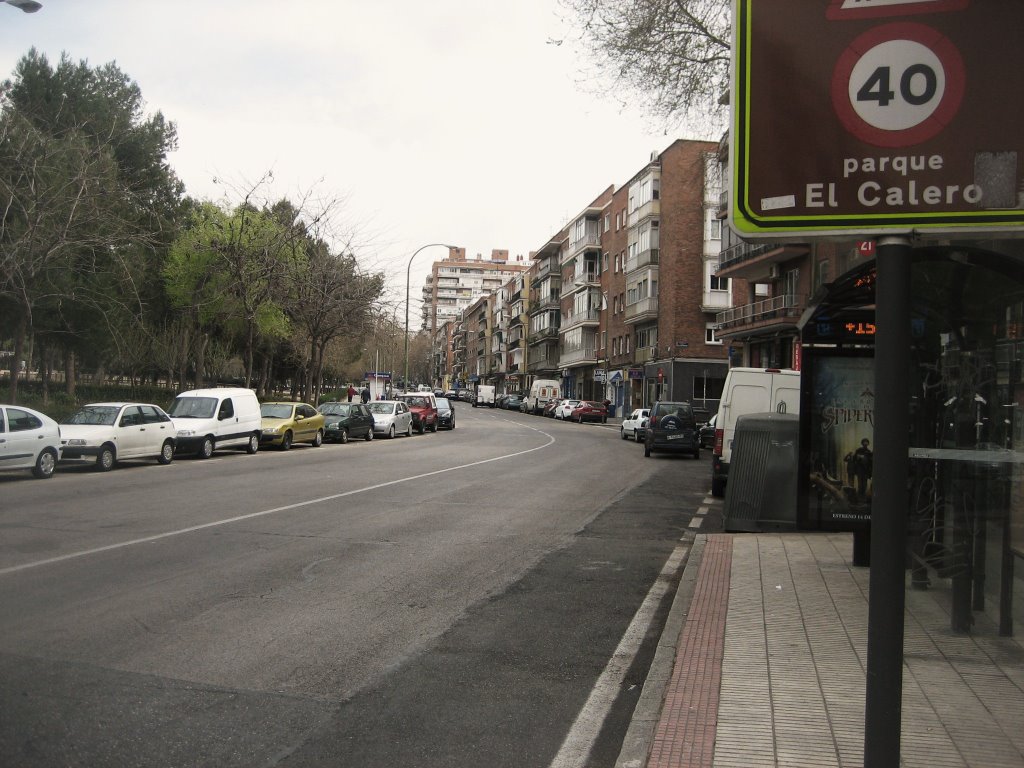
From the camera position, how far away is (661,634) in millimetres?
6141

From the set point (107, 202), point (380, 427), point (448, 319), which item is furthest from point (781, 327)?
point (448, 319)

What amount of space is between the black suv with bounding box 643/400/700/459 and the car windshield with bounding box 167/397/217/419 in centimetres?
1242

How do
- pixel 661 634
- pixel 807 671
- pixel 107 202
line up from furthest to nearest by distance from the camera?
pixel 107 202, pixel 661 634, pixel 807 671

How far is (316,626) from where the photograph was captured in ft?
19.8

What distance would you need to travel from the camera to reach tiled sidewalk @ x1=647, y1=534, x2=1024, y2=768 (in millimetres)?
3842

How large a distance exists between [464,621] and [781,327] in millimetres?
31099

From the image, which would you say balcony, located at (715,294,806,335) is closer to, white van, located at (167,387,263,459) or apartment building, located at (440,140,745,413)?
apartment building, located at (440,140,745,413)

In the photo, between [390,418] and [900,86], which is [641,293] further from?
[900,86]

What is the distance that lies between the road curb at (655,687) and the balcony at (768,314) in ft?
86.1

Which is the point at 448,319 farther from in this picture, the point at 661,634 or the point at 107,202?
the point at 661,634

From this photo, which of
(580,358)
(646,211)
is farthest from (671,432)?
(580,358)

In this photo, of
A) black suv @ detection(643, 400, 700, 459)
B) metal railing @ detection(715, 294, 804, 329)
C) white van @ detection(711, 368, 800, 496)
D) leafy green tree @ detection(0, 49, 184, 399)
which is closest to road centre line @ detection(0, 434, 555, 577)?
white van @ detection(711, 368, 800, 496)

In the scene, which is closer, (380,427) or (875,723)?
(875,723)

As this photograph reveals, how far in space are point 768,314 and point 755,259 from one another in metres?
2.44
